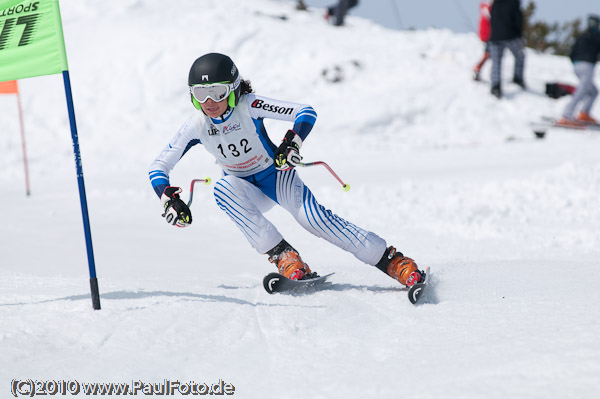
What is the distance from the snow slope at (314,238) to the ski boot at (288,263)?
18 cm

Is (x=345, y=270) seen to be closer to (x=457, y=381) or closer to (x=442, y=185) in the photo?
(x=457, y=381)

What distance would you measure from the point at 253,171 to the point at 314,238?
9.10ft

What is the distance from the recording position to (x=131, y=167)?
12109mm

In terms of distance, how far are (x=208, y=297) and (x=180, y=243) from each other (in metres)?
2.92

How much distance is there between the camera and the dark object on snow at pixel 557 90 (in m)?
14.1

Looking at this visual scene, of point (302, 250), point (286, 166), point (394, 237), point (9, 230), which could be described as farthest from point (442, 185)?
point (9, 230)

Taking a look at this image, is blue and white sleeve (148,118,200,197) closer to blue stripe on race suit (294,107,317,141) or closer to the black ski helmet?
the black ski helmet

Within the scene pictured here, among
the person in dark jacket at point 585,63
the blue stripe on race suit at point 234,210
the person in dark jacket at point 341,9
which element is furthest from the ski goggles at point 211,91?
the person in dark jacket at point 341,9

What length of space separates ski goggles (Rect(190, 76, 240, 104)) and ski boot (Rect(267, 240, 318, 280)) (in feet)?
3.65

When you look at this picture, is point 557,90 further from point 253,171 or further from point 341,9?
point 253,171

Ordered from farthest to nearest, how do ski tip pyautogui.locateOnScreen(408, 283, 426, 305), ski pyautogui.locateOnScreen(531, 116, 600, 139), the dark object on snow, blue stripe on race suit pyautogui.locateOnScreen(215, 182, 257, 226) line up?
the dark object on snow < ski pyautogui.locateOnScreen(531, 116, 600, 139) < blue stripe on race suit pyautogui.locateOnScreen(215, 182, 257, 226) < ski tip pyautogui.locateOnScreen(408, 283, 426, 305)

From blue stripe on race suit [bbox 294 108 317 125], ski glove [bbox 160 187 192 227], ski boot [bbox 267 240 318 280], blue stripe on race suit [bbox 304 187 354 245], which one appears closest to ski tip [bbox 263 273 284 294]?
ski boot [bbox 267 240 318 280]

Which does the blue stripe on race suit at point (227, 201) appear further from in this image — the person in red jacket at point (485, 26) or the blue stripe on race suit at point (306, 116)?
the person in red jacket at point (485, 26)

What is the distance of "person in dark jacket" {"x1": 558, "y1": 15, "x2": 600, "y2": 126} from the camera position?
12.0m
